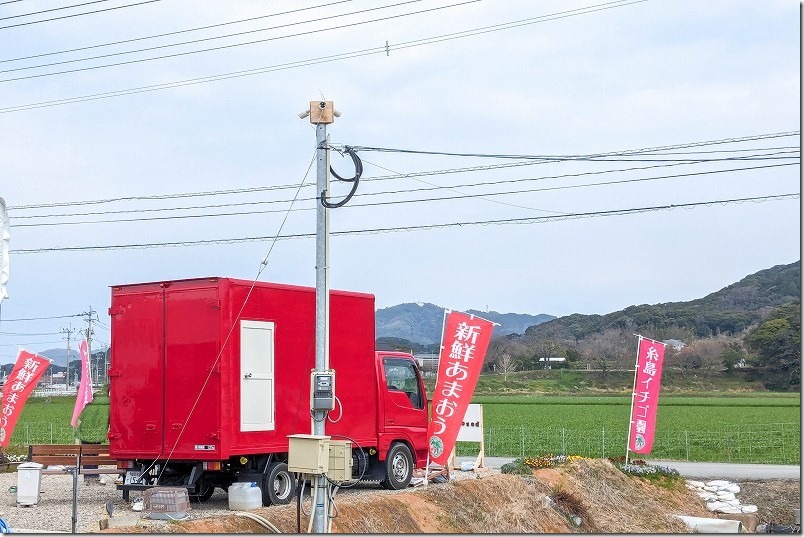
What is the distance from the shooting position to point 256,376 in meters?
14.6

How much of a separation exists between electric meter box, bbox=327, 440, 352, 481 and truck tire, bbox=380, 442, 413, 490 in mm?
5008

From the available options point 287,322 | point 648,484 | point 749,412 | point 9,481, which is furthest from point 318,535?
point 749,412

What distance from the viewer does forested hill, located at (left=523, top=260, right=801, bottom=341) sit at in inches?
4001

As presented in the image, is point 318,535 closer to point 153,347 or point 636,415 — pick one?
point 153,347

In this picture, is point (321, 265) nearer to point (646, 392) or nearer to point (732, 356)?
point (646, 392)

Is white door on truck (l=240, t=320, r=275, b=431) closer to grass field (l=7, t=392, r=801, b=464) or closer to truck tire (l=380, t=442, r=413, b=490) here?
truck tire (l=380, t=442, r=413, b=490)

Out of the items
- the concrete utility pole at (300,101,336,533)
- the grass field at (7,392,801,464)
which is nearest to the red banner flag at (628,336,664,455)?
the grass field at (7,392,801,464)

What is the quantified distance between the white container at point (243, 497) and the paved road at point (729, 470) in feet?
41.2

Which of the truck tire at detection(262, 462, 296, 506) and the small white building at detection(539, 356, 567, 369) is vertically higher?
the small white building at detection(539, 356, 567, 369)

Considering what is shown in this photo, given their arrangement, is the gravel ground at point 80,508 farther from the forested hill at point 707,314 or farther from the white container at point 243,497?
the forested hill at point 707,314

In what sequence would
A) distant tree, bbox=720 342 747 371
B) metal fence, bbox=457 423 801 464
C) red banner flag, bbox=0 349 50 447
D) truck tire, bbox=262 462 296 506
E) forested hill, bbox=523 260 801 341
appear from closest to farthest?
truck tire, bbox=262 462 296 506 → red banner flag, bbox=0 349 50 447 → metal fence, bbox=457 423 801 464 → distant tree, bbox=720 342 747 371 → forested hill, bbox=523 260 801 341

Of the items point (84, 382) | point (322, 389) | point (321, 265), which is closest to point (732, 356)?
point (84, 382)

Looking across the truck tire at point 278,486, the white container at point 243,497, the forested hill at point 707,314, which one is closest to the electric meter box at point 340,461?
the white container at point 243,497

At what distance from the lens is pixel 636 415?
2288 centimetres
